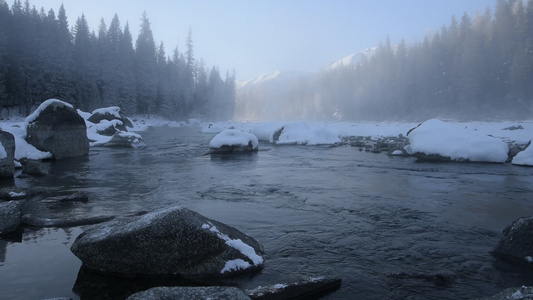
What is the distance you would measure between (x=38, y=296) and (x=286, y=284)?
2.78 metres

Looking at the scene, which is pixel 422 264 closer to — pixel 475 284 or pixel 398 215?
pixel 475 284

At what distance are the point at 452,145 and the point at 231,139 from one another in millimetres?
12057

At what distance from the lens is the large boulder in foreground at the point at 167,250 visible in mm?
4449

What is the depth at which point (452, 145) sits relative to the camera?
17.4m

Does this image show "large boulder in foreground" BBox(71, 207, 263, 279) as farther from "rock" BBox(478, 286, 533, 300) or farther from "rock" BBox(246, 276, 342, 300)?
"rock" BBox(478, 286, 533, 300)

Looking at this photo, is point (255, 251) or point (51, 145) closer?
point (255, 251)

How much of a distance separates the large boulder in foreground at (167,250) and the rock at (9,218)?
2136 millimetres

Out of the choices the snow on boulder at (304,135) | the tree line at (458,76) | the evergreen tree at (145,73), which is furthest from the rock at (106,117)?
the tree line at (458,76)

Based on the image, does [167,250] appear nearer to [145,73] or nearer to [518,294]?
[518,294]

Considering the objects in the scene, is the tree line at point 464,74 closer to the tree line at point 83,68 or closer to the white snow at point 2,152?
the tree line at point 83,68

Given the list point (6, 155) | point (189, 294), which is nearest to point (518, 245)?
point (189, 294)

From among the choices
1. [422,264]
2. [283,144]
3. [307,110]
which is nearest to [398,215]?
[422,264]

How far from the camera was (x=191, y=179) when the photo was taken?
39.3 feet

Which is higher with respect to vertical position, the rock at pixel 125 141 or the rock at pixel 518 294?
the rock at pixel 125 141
